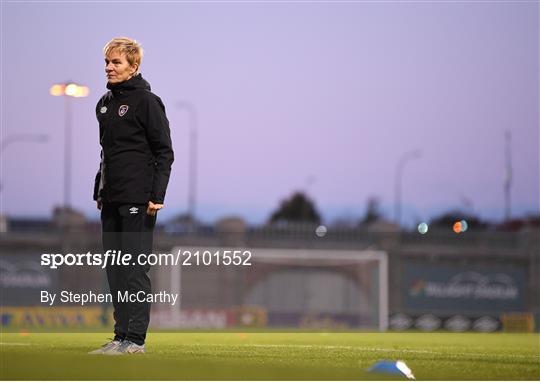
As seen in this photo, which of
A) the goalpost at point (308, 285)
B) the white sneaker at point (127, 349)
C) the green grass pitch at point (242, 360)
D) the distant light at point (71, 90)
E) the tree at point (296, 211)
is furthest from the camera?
the tree at point (296, 211)

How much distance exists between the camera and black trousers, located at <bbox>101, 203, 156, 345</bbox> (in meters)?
9.52

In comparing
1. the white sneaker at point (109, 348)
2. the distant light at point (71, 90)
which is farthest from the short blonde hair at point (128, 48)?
the distant light at point (71, 90)

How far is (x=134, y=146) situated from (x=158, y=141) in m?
0.20

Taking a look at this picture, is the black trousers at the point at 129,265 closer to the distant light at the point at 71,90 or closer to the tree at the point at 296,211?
the distant light at the point at 71,90

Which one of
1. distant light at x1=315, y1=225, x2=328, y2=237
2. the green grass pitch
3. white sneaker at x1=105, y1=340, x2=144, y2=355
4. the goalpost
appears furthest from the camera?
distant light at x1=315, y1=225, x2=328, y2=237

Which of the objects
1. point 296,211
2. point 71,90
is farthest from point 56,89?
point 296,211

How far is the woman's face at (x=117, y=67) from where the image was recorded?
9.49 m

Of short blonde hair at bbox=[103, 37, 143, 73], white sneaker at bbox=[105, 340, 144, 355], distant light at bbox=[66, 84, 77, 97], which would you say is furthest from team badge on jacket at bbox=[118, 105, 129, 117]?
distant light at bbox=[66, 84, 77, 97]

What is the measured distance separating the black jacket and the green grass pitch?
135cm

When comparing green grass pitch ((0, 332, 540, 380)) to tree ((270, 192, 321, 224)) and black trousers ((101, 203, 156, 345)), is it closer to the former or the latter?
black trousers ((101, 203, 156, 345))

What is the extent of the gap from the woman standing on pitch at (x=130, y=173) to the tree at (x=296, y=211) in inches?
5744

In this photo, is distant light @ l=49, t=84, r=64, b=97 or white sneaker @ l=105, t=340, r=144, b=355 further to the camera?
distant light @ l=49, t=84, r=64, b=97

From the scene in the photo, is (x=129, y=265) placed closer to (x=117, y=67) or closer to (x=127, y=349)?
(x=127, y=349)

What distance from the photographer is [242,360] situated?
9430 millimetres
